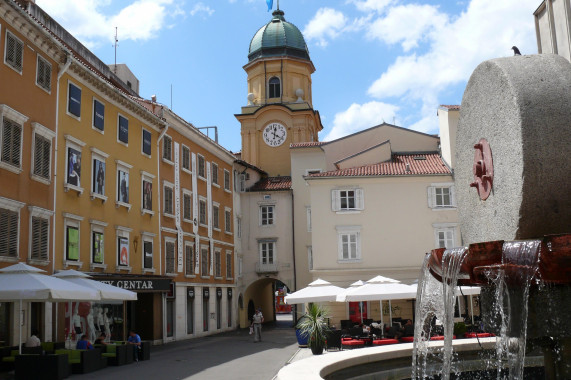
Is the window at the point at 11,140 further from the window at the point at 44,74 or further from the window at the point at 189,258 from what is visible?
the window at the point at 189,258

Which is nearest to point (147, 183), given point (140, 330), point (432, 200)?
point (140, 330)

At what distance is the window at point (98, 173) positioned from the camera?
26.3 m

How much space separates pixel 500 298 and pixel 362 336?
782 inches

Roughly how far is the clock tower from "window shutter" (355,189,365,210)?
14.5 meters

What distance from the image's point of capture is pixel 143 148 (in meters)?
31.7

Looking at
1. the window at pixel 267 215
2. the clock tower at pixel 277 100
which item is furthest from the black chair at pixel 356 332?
the clock tower at pixel 277 100

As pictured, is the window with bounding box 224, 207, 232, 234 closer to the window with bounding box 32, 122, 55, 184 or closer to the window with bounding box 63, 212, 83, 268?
the window with bounding box 63, 212, 83, 268

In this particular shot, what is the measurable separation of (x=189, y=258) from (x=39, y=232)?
579 inches

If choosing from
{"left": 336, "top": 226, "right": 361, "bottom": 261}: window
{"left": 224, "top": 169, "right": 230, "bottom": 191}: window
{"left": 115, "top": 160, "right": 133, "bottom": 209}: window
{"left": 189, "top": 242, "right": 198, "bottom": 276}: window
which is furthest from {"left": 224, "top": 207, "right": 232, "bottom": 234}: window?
{"left": 115, "top": 160, "right": 133, "bottom": 209}: window

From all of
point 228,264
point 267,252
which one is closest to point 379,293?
point 228,264

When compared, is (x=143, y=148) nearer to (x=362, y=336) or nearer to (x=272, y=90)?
(x=362, y=336)

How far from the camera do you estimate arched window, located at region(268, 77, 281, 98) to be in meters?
53.9

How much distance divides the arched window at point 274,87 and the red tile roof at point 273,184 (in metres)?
7.82

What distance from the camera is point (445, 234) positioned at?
124ft
